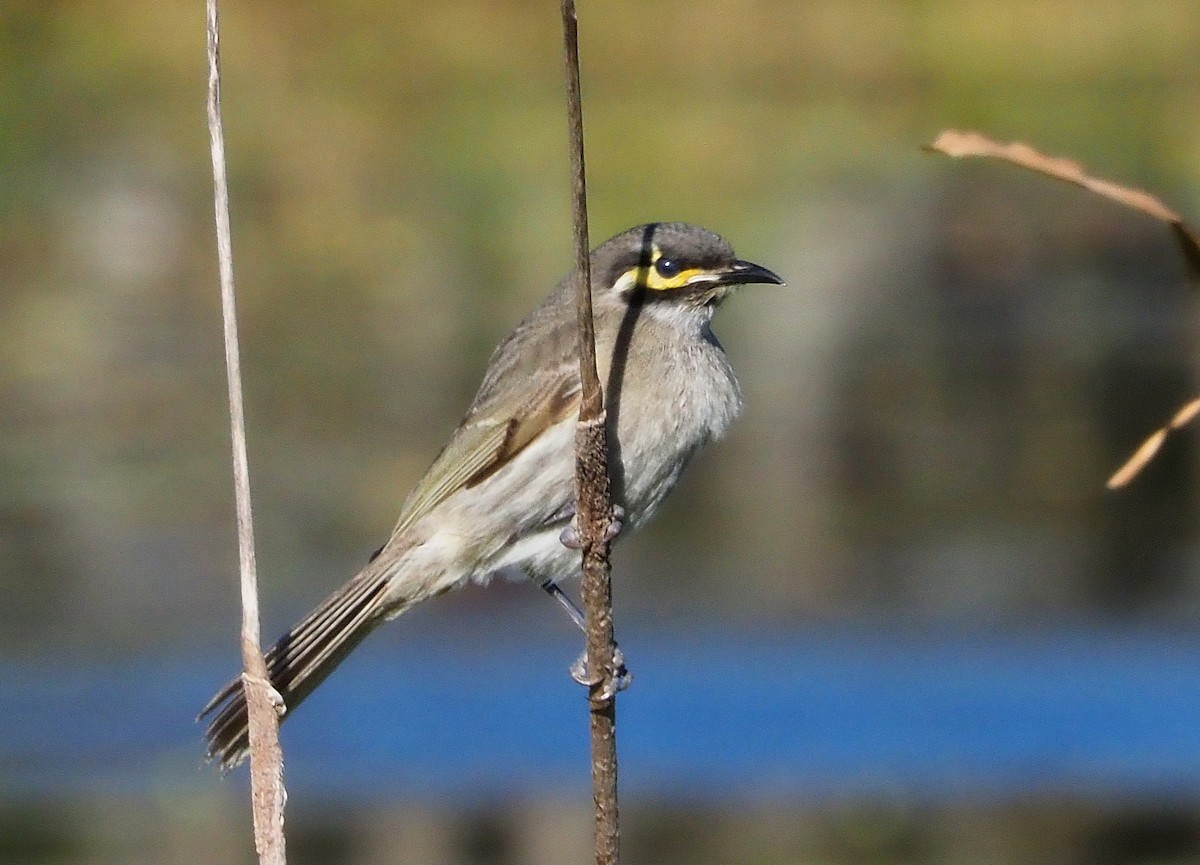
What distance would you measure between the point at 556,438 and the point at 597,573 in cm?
168

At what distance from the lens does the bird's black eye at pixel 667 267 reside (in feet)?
20.1

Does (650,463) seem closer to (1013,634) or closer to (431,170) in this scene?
(1013,634)

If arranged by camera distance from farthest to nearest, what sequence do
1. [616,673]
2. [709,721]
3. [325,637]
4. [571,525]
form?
[709,721] < [571,525] < [325,637] < [616,673]

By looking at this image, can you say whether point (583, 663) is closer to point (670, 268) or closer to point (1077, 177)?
point (670, 268)

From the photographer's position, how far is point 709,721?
32.0 ft

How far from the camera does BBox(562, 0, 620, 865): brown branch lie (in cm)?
426

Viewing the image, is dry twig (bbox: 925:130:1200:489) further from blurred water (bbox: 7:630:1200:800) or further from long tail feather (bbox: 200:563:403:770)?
blurred water (bbox: 7:630:1200:800)

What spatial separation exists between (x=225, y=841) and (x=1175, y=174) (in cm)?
1149

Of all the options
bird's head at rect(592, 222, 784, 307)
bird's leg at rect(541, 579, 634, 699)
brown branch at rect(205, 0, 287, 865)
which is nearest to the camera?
brown branch at rect(205, 0, 287, 865)

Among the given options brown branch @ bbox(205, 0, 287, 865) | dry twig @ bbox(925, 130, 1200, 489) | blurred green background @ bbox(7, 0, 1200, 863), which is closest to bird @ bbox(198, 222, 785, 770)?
brown branch @ bbox(205, 0, 287, 865)

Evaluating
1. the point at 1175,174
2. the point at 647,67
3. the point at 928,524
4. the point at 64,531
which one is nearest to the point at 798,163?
the point at 647,67

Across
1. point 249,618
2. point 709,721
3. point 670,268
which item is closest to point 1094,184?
point 249,618

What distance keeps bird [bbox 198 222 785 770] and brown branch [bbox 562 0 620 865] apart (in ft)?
4.45

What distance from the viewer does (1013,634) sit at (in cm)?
1051
